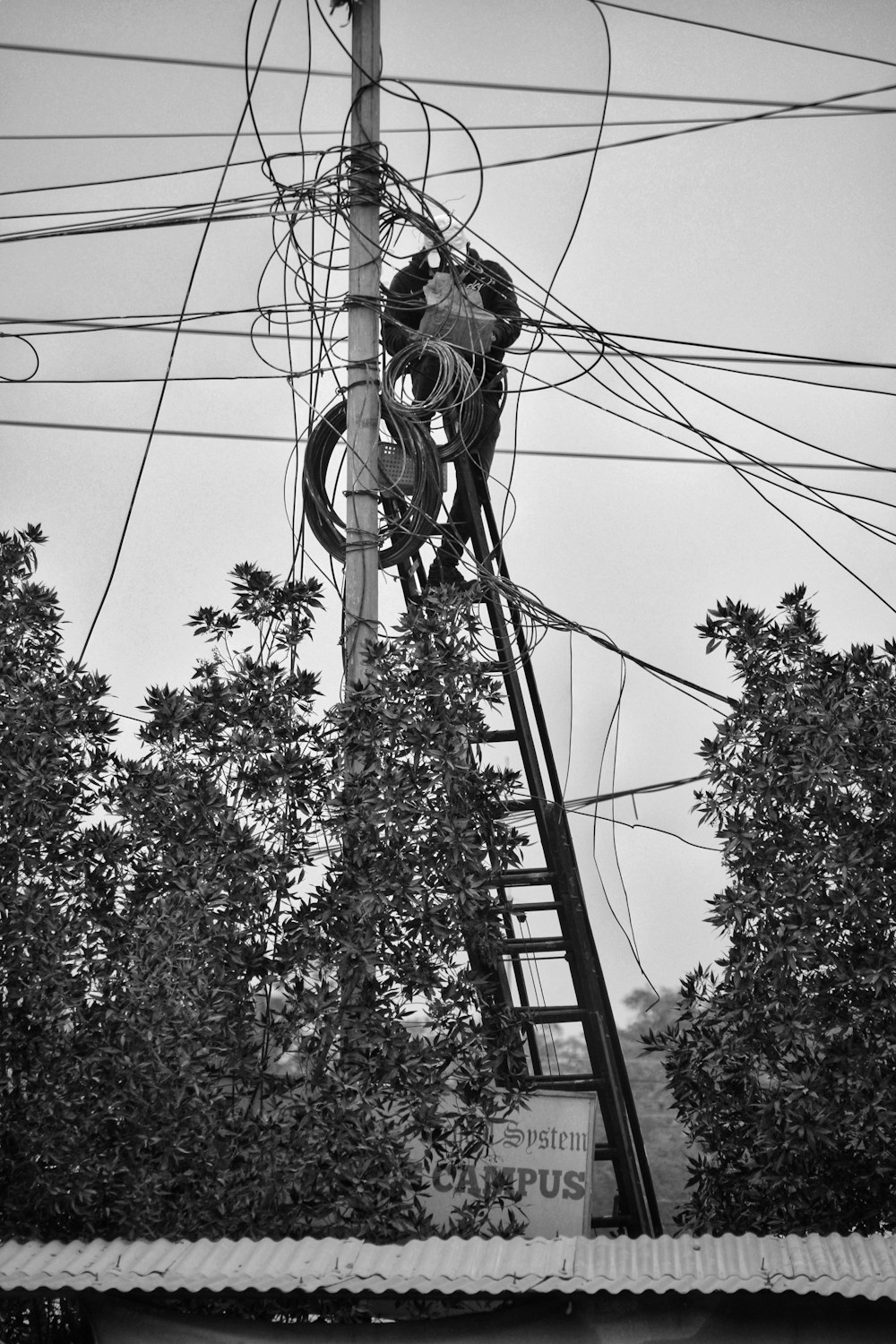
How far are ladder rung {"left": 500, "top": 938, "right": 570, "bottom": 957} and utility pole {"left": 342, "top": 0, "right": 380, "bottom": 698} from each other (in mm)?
1354

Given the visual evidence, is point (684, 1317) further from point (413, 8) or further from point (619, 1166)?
point (413, 8)

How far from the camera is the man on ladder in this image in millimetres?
5535

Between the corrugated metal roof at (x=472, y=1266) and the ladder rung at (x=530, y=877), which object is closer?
the corrugated metal roof at (x=472, y=1266)

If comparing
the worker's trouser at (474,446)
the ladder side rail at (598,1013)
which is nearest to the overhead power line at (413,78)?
the worker's trouser at (474,446)

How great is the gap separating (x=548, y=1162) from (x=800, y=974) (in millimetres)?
1331

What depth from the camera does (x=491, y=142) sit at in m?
6.24

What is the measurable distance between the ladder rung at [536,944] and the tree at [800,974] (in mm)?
973

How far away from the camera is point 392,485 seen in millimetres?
5234

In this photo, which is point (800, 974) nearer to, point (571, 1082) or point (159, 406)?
point (571, 1082)

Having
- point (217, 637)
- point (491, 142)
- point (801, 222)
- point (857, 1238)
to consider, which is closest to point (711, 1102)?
point (857, 1238)

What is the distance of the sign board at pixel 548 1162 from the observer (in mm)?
4570

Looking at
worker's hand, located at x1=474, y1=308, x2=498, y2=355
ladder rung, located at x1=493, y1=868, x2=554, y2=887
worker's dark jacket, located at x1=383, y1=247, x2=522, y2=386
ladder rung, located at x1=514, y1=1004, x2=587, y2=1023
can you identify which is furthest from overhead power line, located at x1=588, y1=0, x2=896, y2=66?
ladder rung, located at x1=514, y1=1004, x2=587, y2=1023

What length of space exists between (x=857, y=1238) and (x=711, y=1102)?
2.07 ft

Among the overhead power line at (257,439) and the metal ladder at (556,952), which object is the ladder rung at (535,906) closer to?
the metal ladder at (556,952)
